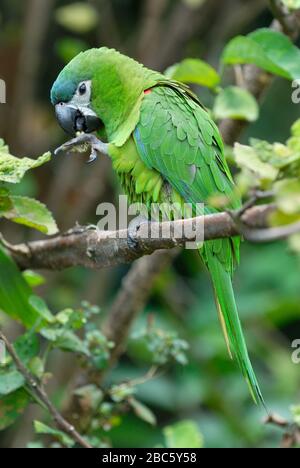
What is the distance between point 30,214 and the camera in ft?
5.75

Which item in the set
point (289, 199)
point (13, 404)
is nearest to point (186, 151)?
point (13, 404)

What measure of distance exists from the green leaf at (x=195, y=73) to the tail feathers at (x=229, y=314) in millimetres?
517

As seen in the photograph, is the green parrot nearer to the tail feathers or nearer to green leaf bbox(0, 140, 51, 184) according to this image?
the tail feathers

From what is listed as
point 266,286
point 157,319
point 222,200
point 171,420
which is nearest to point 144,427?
point 171,420

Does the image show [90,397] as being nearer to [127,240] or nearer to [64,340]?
[64,340]

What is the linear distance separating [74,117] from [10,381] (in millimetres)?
848

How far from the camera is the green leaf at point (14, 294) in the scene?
1.84 metres

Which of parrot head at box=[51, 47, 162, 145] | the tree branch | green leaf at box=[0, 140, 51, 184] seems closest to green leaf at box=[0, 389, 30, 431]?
the tree branch

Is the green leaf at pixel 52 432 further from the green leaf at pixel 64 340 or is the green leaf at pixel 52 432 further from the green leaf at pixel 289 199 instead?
the green leaf at pixel 289 199

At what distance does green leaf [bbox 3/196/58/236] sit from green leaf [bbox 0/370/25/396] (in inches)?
12.7

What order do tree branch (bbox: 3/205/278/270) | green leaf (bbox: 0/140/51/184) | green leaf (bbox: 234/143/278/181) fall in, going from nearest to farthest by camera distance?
tree branch (bbox: 3/205/278/270) < green leaf (bbox: 234/143/278/181) < green leaf (bbox: 0/140/51/184)
